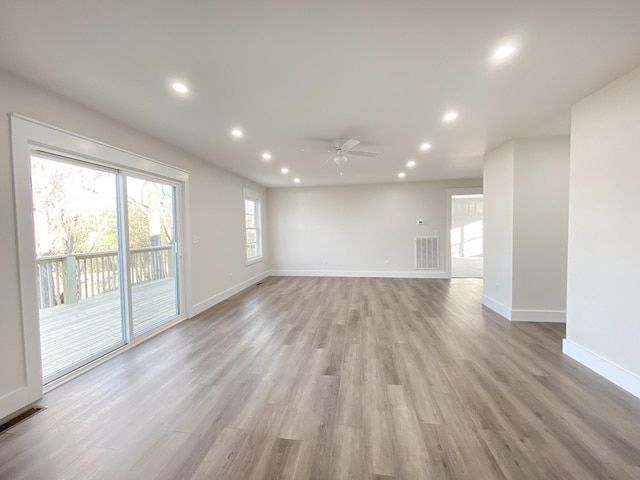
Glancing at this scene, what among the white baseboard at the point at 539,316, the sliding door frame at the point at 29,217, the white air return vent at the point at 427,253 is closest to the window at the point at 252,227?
the sliding door frame at the point at 29,217

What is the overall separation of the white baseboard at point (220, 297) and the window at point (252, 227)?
1.61 ft

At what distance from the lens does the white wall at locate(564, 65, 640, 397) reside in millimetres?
2066

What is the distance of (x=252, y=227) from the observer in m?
6.83

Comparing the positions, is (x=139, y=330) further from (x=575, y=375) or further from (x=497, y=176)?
(x=497, y=176)

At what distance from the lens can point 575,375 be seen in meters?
2.32

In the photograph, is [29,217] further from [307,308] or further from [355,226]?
[355,226]

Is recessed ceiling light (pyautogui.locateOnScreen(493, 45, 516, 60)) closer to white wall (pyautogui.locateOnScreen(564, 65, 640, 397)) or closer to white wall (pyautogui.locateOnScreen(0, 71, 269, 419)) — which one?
white wall (pyautogui.locateOnScreen(564, 65, 640, 397))

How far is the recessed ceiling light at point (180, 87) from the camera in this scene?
2100mm

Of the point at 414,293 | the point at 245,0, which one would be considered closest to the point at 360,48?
the point at 245,0

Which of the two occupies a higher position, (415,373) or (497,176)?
(497,176)

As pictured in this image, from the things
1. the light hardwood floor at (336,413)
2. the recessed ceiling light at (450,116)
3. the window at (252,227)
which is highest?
the recessed ceiling light at (450,116)

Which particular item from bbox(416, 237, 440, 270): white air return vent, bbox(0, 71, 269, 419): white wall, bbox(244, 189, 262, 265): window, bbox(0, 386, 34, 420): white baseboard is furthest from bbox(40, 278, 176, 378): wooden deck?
bbox(416, 237, 440, 270): white air return vent

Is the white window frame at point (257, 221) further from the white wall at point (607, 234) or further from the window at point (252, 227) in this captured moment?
the white wall at point (607, 234)

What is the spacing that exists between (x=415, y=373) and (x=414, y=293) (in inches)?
124
